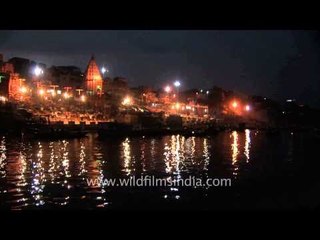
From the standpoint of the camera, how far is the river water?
5.41 metres

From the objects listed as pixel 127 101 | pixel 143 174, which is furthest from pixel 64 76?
pixel 143 174

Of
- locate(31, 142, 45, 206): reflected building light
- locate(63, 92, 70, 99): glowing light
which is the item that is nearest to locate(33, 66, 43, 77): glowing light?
locate(63, 92, 70, 99): glowing light

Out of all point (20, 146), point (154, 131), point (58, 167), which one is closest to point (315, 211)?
point (58, 167)

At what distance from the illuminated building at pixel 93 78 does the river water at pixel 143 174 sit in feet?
45.5

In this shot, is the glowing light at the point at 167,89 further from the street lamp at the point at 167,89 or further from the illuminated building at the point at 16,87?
the illuminated building at the point at 16,87

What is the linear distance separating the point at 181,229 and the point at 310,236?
2.40 ft

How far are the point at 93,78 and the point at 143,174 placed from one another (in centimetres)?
1910

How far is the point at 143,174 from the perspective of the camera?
8086mm

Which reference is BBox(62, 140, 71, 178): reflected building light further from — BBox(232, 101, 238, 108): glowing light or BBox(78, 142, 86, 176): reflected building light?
BBox(232, 101, 238, 108): glowing light

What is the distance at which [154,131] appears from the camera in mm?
20547

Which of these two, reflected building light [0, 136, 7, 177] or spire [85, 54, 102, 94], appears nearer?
reflected building light [0, 136, 7, 177]

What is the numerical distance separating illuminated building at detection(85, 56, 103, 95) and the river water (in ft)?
45.5

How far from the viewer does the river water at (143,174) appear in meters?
5.41

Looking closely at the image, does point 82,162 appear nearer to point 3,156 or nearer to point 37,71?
point 3,156
